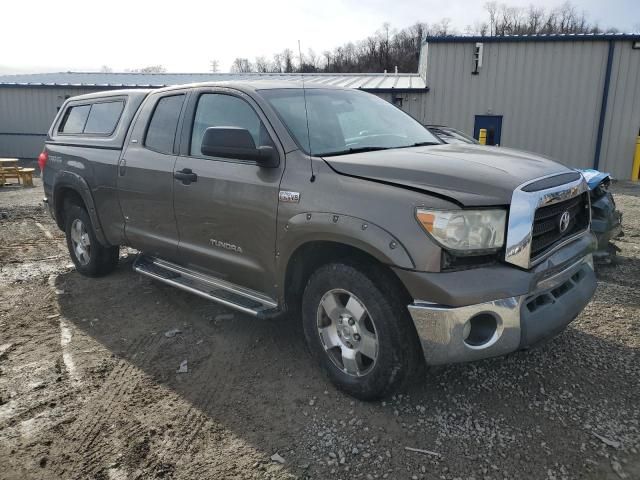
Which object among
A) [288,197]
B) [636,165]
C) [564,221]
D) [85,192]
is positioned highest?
[288,197]

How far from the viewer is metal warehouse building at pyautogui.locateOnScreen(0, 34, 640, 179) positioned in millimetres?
15109

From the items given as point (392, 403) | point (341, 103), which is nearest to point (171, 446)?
point (392, 403)

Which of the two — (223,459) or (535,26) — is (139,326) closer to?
(223,459)

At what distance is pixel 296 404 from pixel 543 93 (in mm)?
15220

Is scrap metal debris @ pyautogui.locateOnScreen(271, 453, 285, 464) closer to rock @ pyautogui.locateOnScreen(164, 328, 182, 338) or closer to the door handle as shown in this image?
rock @ pyautogui.locateOnScreen(164, 328, 182, 338)

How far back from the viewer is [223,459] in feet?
8.62

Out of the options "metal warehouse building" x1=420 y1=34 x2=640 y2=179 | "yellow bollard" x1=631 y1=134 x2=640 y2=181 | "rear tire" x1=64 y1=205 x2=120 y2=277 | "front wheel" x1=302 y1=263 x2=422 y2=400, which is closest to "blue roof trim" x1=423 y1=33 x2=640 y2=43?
"metal warehouse building" x1=420 y1=34 x2=640 y2=179

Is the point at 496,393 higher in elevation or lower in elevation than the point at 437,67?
lower

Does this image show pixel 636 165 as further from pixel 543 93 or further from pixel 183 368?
pixel 183 368

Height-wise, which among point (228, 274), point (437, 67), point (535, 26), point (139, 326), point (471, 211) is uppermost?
point (535, 26)

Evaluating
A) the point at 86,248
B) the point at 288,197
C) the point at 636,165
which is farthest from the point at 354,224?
the point at 636,165

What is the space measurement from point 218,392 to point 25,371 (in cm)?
146

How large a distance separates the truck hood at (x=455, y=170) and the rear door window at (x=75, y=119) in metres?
3.64

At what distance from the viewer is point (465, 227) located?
8.42ft
